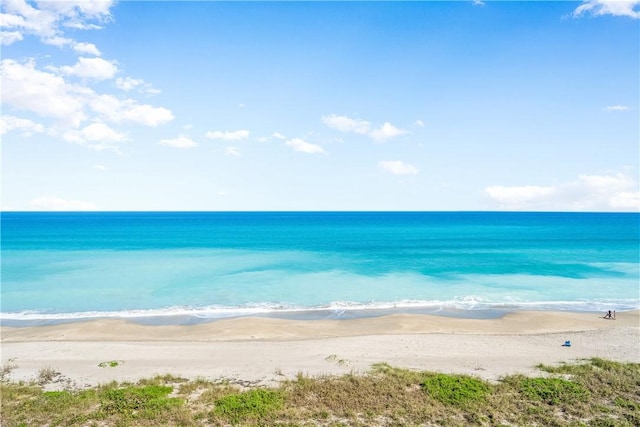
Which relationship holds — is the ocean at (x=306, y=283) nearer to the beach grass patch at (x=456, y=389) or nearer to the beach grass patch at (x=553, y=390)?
the beach grass patch at (x=456, y=389)

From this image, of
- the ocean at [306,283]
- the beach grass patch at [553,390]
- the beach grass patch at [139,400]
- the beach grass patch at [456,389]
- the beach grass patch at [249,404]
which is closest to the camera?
the beach grass patch at [249,404]

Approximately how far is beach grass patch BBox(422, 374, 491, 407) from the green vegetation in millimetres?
35

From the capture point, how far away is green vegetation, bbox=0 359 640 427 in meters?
12.0

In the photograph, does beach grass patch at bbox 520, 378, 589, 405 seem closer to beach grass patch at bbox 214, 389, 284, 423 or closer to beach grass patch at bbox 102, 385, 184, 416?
beach grass patch at bbox 214, 389, 284, 423

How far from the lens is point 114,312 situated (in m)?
29.5

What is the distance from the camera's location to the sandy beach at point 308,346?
54.6 ft

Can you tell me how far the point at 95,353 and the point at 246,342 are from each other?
7.50m

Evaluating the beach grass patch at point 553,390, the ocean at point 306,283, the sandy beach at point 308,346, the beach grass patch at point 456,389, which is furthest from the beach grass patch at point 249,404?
the ocean at point 306,283

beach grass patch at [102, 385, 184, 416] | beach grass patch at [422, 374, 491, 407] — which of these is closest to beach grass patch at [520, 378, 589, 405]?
beach grass patch at [422, 374, 491, 407]

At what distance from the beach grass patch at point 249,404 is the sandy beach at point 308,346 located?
1533mm

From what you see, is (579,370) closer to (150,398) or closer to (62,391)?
(150,398)

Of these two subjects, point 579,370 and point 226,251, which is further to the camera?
point 226,251

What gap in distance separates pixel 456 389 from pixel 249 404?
7.40 metres

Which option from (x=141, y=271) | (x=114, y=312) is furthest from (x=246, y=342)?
(x=141, y=271)
